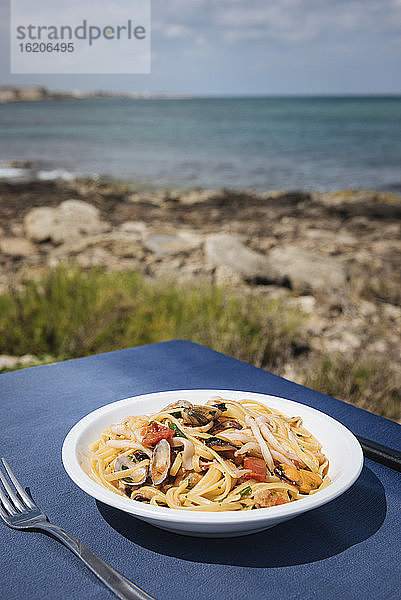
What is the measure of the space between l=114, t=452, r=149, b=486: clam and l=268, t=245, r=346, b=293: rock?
348cm

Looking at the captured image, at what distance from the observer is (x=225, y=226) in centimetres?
487

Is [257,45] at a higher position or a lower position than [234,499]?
higher

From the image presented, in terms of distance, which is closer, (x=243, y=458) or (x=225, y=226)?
(x=243, y=458)

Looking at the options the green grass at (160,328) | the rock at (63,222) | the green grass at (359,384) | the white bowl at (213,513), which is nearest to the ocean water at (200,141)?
the rock at (63,222)

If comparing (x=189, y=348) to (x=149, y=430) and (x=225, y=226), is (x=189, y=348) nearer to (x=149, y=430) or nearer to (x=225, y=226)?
(x=149, y=430)

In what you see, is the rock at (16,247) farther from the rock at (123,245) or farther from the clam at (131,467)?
the clam at (131,467)

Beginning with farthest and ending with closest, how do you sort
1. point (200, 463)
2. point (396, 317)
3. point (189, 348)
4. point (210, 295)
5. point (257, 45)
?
point (257, 45) → point (396, 317) → point (210, 295) → point (189, 348) → point (200, 463)

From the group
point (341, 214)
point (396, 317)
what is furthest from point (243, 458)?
point (341, 214)

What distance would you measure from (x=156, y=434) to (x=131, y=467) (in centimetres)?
5

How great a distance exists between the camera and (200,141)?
533cm

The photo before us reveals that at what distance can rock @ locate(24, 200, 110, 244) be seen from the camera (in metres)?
4.67

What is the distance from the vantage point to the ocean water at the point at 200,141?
16.2ft

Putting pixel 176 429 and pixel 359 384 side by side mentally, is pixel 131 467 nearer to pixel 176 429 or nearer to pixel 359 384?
pixel 176 429

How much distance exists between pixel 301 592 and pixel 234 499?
119mm
